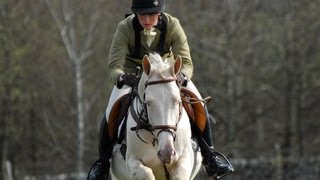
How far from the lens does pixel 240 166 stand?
28.2m

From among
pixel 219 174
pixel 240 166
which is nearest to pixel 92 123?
pixel 240 166

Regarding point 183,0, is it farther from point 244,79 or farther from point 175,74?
point 175,74

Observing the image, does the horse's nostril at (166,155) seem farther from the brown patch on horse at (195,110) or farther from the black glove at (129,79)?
the brown patch on horse at (195,110)

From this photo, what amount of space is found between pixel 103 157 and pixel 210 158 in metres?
1.34

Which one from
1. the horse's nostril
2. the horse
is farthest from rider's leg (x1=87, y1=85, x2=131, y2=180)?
the horse's nostril

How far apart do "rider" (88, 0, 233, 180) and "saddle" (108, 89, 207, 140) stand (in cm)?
8

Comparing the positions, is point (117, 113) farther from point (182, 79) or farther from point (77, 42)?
point (77, 42)

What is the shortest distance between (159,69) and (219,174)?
2303 mm

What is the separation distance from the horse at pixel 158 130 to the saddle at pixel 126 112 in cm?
32

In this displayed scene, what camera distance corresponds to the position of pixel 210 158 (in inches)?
507

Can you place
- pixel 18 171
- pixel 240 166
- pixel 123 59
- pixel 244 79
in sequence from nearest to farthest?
pixel 123 59 → pixel 240 166 → pixel 244 79 → pixel 18 171

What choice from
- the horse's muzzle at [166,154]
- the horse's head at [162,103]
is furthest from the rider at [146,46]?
the horse's muzzle at [166,154]

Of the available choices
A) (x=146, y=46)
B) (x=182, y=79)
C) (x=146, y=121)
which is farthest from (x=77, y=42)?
(x=146, y=121)

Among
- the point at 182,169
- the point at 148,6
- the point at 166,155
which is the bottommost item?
the point at 182,169
